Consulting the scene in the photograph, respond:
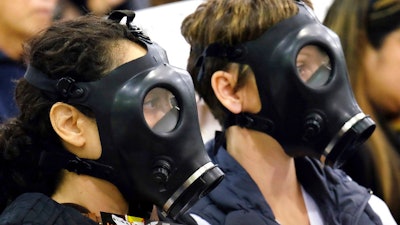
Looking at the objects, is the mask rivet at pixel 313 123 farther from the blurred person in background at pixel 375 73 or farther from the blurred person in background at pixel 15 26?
the blurred person in background at pixel 15 26

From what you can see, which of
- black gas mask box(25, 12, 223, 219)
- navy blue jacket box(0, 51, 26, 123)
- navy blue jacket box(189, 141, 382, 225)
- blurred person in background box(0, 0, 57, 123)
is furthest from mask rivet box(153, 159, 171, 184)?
blurred person in background box(0, 0, 57, 123)

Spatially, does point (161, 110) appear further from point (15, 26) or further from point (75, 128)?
point (15, 26)

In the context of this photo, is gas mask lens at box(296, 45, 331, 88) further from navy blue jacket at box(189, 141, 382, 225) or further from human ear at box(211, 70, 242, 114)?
navy blue jacket at box(189, 141, 382, 225)

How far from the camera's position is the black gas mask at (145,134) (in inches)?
Result: 73.0

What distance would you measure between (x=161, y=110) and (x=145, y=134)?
78mm

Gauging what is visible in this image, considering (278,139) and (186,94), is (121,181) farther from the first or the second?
(278,139)

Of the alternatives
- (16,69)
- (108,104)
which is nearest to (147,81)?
(108,104)

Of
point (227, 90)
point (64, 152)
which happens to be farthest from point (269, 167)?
point (64, 152)

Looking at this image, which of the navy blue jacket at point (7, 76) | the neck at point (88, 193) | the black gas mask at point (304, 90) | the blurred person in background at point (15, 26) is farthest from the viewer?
the blurred person in background at point (15, 26)

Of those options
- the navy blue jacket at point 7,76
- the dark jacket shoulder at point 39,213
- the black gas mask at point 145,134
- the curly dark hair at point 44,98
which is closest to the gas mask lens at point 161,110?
the black gas mask at point 145,134

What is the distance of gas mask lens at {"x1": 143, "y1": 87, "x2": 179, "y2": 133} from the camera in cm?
189

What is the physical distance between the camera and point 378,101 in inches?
114

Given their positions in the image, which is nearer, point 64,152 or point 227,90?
point 64,152

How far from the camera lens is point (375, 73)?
2.90 m
